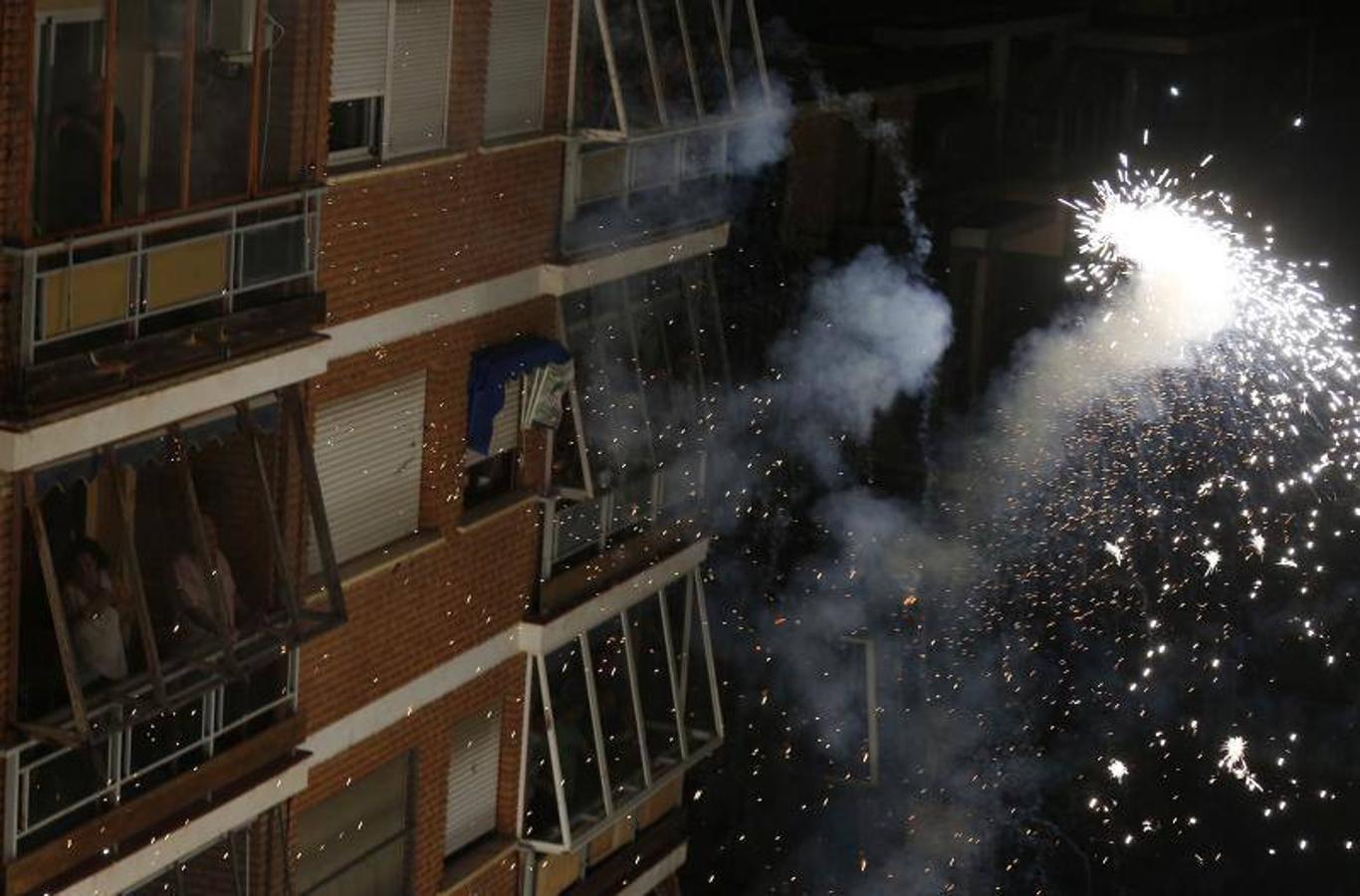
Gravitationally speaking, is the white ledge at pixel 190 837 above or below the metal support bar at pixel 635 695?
above

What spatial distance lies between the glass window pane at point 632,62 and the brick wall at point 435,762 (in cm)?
354

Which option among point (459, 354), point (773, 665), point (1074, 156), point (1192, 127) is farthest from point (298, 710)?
point (1192, 127)

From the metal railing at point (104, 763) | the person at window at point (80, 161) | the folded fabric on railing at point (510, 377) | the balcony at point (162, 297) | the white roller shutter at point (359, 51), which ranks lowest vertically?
the metal railing at point (104, 763)

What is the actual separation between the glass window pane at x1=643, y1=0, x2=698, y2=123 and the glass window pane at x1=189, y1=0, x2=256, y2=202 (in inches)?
164

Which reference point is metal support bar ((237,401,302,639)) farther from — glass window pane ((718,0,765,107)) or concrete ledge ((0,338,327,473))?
glass window pane ((718,0,765,107))

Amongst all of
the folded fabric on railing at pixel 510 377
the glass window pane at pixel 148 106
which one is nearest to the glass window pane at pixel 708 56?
the folded fabric on railing at pixel 510 377

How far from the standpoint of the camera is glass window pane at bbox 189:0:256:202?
12242 mm

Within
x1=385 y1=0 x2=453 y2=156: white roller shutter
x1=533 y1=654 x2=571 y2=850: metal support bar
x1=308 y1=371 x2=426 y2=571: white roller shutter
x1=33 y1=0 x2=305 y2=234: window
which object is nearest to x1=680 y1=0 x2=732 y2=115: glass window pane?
x1=385 y1=0 x2=453 y2=156: white roller shutter

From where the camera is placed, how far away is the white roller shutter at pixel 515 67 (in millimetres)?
15281


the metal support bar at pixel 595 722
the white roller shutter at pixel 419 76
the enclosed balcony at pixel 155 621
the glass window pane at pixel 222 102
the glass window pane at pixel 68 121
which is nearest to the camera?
the glass window pane at pixel 68 121

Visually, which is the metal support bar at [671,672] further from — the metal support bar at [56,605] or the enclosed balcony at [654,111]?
the metal support bar at [56,605]

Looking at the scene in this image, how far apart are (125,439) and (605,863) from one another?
7.18 meters

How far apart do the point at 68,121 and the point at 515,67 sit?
15.0 ft

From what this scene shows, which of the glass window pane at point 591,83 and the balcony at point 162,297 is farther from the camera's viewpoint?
the glass window pane at point 591,83
